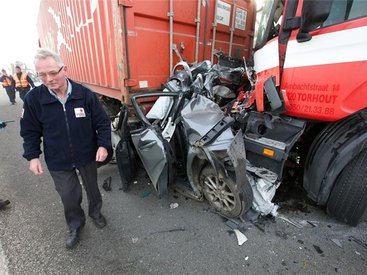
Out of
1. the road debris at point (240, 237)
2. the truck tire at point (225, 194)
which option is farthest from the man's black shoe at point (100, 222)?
the road debris at point (240, 237)

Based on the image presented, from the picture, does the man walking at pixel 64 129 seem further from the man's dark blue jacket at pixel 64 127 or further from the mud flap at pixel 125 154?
the mud flap at pixel 125 154

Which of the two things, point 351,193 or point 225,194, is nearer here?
point 351,193

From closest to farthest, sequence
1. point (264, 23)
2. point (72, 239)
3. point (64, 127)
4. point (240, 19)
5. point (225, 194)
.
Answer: point (64, 127) → point (72, 239) → point (225, 194) → point (264, 23) → point (240, 19)

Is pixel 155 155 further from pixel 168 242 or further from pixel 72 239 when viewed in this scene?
pixel 72 239

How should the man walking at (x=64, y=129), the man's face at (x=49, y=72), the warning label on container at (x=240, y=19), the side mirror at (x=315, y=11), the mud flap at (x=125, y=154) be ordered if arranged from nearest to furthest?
the side mirror at (x=315, y=11), the man's face at (x=49, y=72), the man walking at (x=64, y=129), the mud flap at (x=125, y=154), the warning label on container at (x=240, y=19)

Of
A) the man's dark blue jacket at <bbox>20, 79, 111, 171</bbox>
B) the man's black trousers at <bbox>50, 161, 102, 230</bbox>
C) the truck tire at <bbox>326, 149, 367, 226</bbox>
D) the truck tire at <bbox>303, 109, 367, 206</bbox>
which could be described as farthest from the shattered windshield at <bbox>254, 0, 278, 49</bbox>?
the man's black trousers at <bbox>50, 161, 102, 230</bbox>

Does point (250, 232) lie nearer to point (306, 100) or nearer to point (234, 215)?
point (234, 215)

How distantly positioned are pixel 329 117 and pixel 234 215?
1246 mm

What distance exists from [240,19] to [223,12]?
52 cm

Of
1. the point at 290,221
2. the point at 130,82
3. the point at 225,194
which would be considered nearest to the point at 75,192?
the point at 225,194

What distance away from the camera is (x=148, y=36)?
287 centimetres

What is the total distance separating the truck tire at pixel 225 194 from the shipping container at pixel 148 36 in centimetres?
158

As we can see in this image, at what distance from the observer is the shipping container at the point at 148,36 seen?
107 inches

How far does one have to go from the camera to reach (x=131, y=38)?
2709 mm
